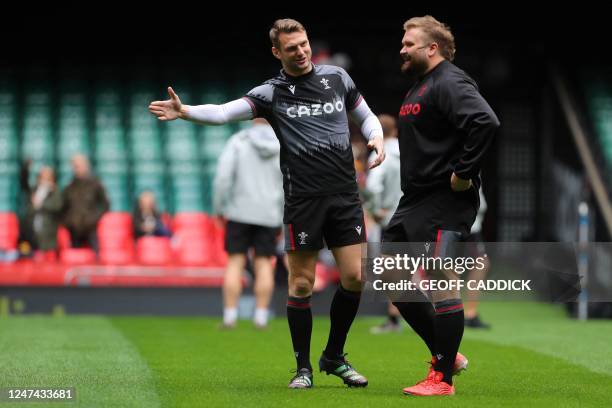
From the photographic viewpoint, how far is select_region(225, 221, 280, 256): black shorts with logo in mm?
12203

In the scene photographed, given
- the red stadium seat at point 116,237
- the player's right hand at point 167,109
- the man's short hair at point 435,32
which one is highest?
the man's short hair at point 435,32

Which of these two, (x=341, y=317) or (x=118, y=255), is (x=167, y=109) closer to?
(x=341, y=317)

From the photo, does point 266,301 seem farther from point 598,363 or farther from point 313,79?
point 313,79

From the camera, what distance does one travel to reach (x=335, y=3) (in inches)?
830

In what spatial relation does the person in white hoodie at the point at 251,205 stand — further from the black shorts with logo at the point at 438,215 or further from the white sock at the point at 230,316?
the black shorts with logo at the point at 438,215

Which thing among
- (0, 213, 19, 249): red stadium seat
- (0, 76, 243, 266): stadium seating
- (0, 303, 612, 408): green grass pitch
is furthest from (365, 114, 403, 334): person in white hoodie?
(0, 76, 243, 266): stadium seating

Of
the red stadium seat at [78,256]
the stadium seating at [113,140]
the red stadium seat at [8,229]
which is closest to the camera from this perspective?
the red stadium seat at [78,256]

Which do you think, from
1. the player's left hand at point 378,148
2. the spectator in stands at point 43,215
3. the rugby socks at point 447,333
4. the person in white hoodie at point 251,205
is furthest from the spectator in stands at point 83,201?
the rugby socks at point 447,333

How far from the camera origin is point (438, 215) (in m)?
6.83

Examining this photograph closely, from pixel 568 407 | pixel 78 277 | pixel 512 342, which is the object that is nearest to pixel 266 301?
pixel 512 342

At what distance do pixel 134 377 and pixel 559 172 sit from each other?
12.8 m

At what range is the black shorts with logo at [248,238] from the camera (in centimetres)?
1220

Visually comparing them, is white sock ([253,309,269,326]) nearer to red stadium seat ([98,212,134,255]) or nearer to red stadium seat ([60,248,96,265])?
red stadium seat ([60,248,96,265])

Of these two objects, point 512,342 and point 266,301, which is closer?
point 512,342
